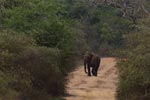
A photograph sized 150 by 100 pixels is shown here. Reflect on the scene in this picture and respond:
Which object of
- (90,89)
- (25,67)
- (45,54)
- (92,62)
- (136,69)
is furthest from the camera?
(92,62)

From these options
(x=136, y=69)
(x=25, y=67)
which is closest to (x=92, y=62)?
(x=25, y=67)

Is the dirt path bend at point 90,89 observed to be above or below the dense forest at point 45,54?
below

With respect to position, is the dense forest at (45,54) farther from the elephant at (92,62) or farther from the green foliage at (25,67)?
the elephant at (92,62)

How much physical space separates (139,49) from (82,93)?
7830 millimetres

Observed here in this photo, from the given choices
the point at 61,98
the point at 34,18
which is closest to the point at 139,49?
the point at 61,98

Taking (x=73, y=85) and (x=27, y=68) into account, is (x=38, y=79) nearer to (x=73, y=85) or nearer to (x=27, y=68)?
(x=27, y=68)

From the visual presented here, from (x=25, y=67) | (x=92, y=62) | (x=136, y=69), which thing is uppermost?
(x=136, y=69)

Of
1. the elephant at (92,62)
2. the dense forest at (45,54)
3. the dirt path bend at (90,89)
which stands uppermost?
the dense forest at (45,54)

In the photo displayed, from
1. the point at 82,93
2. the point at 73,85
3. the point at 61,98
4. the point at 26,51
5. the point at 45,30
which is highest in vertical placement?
the point at 26,51

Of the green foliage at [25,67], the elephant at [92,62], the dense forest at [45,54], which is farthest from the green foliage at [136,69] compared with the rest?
the elephant at [92,62]

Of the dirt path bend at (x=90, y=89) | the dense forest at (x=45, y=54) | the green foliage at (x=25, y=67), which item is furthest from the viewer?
the dirt path bend at (x=90, y=89)

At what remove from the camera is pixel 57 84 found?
2180cm

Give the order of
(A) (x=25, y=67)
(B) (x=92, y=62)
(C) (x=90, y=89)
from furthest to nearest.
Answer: (B) (x=92, y=62), (C) (x=90, y=89), (A) (x=25, y=67)

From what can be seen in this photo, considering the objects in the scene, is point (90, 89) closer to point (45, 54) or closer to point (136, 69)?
point (45, 54)
